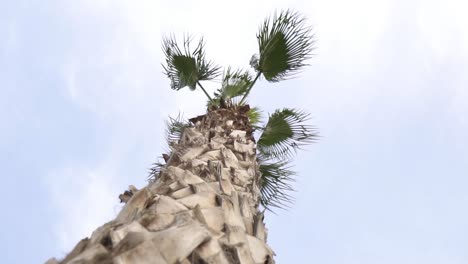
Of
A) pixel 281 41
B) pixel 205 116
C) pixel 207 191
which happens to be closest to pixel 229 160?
pixel 207 191

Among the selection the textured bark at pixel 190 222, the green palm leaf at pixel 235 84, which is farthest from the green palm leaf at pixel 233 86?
the textured bark at pixel 190 222

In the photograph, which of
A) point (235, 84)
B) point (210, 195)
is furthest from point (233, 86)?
point (210, 195)

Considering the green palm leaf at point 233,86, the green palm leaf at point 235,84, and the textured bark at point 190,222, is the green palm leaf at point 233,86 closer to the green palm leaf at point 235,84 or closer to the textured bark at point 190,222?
the green palm leaf at point 235,84

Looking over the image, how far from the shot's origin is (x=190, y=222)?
2.30m

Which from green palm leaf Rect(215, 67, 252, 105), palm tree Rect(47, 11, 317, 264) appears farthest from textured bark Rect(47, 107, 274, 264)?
green palm leaf Rect(215, 67, 252, 105)

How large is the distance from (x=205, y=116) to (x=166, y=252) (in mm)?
3849

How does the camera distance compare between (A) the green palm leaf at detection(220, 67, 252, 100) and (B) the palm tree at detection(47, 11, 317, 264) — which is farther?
(A) the green palm leaf at detection(220, 67, 252, 100)

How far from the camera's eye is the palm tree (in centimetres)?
198

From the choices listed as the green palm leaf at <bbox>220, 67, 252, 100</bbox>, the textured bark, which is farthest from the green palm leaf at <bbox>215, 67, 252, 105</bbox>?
the textured bark

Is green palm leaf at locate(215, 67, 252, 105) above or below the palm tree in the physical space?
above

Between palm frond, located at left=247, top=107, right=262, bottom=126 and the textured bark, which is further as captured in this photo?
palm frond, located at left=247, top=107, right=262, bottom=126

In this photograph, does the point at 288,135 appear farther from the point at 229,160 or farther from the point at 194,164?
the point at 194,164

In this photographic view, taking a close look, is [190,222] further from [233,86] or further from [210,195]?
[233,86]

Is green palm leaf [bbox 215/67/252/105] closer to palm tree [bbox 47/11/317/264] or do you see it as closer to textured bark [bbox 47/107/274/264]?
palm tree [bbox 47/11/317/264]
